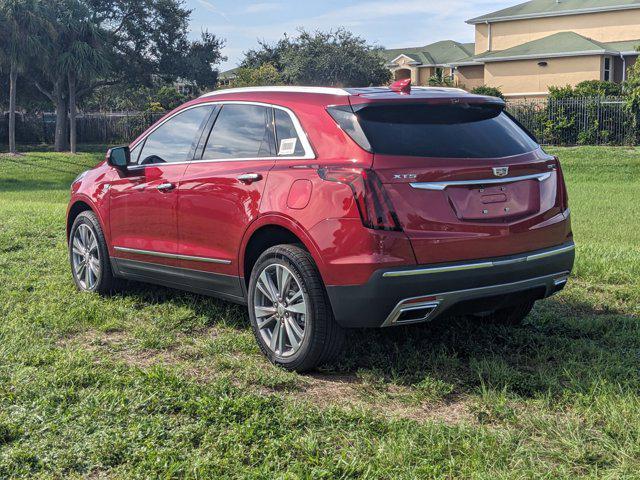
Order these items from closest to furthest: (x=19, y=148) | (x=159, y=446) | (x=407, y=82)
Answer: (x=159, y=446), (x=407, y=82), (x=19, y=148)

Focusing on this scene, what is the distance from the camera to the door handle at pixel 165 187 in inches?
245

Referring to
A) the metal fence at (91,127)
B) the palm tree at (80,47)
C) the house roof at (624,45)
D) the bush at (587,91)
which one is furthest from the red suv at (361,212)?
the house roof at (624,45)

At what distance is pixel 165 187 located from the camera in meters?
6.28

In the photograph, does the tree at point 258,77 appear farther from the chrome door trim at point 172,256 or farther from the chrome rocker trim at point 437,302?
the chrome rocker trim at point 437,302

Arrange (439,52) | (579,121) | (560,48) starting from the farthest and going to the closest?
(439,52) → (560,48) → (579,121)

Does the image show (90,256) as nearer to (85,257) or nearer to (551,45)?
(85,257)

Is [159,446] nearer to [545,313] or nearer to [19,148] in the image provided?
[545,313]

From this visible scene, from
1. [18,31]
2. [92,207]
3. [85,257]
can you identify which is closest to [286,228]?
[92,207]

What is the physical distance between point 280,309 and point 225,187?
986mm

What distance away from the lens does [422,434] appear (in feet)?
13.1

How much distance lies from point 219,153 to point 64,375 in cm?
194

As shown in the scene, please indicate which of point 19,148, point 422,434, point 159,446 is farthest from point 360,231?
point 19,148

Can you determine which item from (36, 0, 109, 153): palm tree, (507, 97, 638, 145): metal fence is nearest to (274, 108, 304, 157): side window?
(507, 97, 638, 145): metal fence

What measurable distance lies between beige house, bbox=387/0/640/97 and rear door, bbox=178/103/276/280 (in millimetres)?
41784
